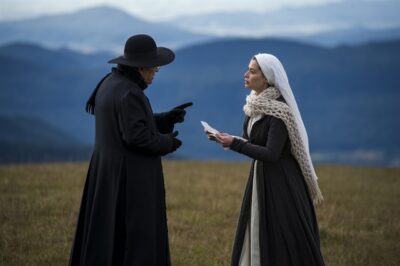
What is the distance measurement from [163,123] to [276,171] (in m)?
1.07

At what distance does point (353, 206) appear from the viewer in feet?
48.4

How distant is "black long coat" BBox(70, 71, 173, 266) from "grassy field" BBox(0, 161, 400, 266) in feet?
9.24

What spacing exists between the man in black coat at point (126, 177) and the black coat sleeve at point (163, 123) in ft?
1.21

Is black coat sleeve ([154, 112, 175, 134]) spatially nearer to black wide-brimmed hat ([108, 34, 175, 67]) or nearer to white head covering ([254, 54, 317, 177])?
black wide-brimmed hat ([108, 34, 175, 67])

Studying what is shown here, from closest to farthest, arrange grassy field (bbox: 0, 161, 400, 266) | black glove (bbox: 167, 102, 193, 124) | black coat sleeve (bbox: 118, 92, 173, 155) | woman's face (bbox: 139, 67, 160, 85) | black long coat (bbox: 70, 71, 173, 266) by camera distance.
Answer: black coat sleeve (bbox: 118, 92, 173, 155)
black long coat (bbox: 70, 71, 173, 266)
woman's face (bbox: 139, 67, 160, 85)
black glove (bbox: 167, 102, 193, 124)
grassy field (bbox: 0, 161, 400, 266)

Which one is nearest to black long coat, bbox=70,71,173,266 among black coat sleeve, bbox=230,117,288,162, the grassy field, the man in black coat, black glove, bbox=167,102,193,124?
the man in black coat

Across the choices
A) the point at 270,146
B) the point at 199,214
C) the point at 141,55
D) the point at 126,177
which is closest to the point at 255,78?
the point at 270,146

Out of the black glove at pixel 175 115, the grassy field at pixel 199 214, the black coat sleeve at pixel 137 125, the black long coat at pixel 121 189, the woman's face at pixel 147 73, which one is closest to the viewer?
the black coat sleeve at pixel 137 125

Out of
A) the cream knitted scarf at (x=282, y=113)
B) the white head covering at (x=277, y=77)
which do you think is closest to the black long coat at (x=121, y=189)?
the cream knitted scarf at (x=282, y=113)

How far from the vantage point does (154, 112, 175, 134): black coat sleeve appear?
6941mm

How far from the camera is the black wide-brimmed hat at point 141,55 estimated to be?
6.50 metres

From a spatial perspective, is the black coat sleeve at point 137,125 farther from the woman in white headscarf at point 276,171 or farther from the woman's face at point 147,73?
the woman in white headscarf at point 276,171

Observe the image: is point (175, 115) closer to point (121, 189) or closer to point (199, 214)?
point (121, 189)

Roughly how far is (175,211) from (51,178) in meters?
4.08
